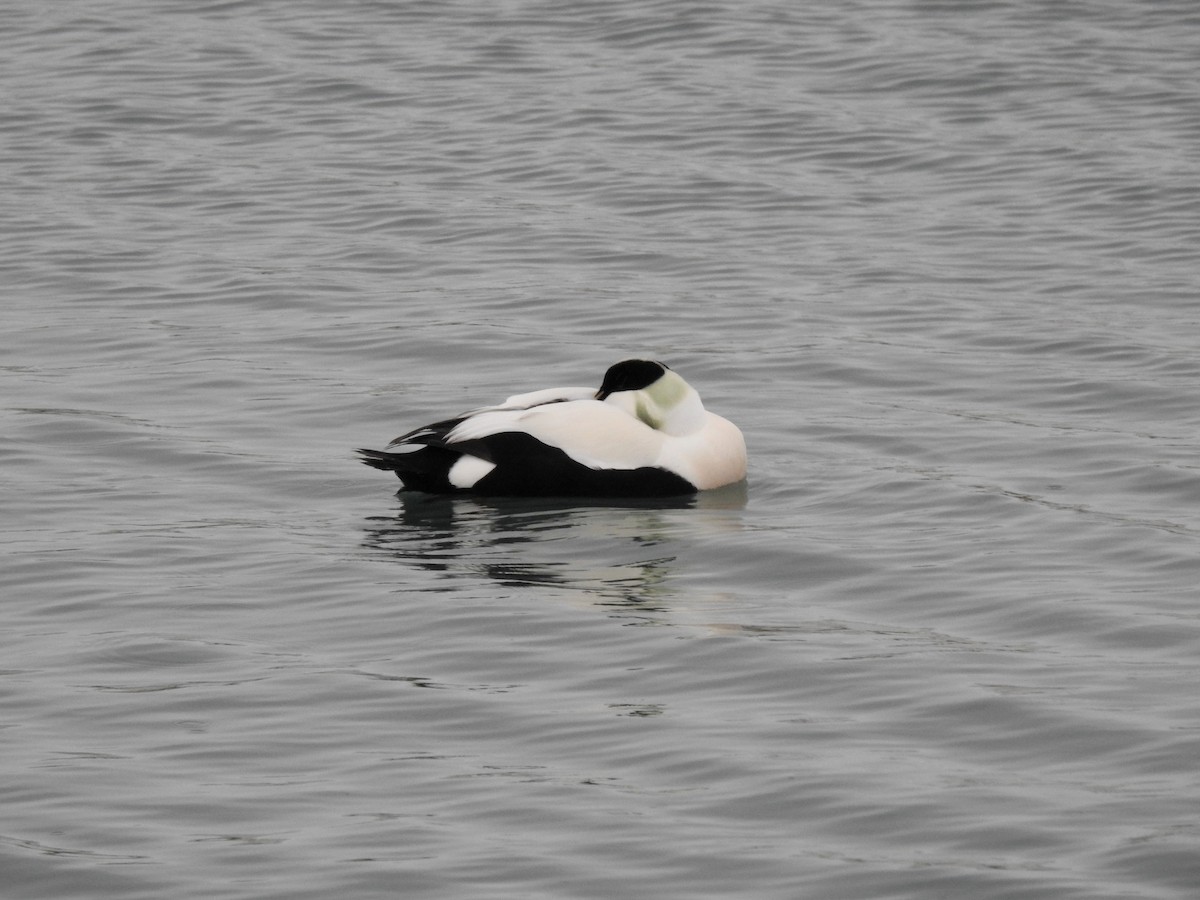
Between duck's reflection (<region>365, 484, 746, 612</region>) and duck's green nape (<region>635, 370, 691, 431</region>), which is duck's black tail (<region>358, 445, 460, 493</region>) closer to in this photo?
duck's reflection (<region>365, 484, 746, 612</region>)

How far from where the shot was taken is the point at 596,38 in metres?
20.6

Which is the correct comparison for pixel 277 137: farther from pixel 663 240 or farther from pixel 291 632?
pixel 291 632

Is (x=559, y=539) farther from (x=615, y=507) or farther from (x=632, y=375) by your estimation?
(x=632, y=375)

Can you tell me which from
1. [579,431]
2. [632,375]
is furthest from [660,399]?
[579,431]

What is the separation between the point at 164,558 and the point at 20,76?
13550mm

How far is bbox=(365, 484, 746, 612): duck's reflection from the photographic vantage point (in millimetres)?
7164

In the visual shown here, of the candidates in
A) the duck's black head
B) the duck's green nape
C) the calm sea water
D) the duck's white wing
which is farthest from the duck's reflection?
the duck's black head

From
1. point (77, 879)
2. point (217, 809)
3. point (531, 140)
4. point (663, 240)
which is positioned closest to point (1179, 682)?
point (217, 809)

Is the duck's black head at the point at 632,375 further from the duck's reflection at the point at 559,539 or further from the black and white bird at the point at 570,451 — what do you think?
the duck's reflection at the point at 559,539

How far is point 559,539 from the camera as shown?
7.79 meters

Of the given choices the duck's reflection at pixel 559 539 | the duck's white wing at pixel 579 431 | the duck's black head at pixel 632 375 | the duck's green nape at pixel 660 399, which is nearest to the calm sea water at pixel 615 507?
the duck's reflection at pixel 559 539

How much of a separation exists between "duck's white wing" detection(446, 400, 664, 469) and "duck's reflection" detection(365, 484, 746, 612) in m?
0.18

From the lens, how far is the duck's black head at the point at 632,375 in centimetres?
853

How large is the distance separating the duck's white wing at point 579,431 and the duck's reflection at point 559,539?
0.18 meters
